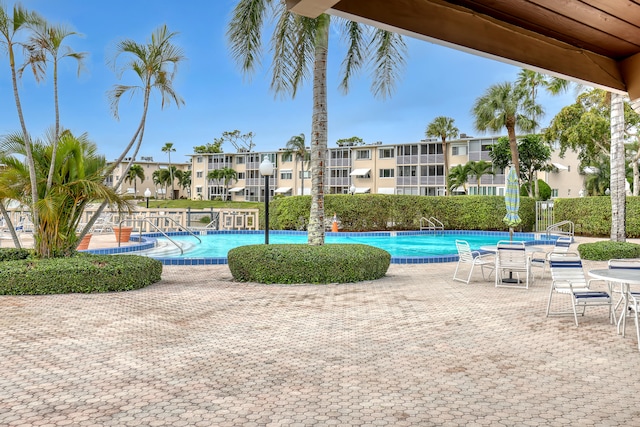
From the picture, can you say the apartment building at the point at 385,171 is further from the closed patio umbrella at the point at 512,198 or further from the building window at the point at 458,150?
the closed patio umbrella at the point at 512,198

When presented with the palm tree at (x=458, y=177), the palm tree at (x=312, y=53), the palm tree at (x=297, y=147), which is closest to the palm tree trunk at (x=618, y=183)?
the palm tree at (x=312, y=53)

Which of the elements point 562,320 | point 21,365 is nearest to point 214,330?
point 21,365

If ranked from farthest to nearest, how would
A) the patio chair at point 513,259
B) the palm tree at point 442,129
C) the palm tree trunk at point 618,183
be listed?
1. the palm tree at point 442,129
2. the palm tree trunk at point 618,183
3. the patio chair at point 513,259

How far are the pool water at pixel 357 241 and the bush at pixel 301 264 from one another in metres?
6.63

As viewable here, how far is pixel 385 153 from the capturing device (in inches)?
2089

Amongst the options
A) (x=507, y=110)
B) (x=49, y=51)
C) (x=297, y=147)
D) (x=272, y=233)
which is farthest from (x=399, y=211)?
(x=297, y=147)

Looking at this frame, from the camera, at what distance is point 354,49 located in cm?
1255

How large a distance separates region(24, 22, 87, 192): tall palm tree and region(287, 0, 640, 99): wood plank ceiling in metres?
7.53

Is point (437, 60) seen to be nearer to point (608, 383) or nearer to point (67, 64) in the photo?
point (67, 64)

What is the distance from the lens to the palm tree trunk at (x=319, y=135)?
1071cm

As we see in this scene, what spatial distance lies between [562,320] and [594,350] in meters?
1.43

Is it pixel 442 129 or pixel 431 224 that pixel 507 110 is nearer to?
pixel 431 224

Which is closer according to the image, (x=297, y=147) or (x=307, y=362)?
(x=307, y=362)

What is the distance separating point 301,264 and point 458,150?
42382 millimetres
